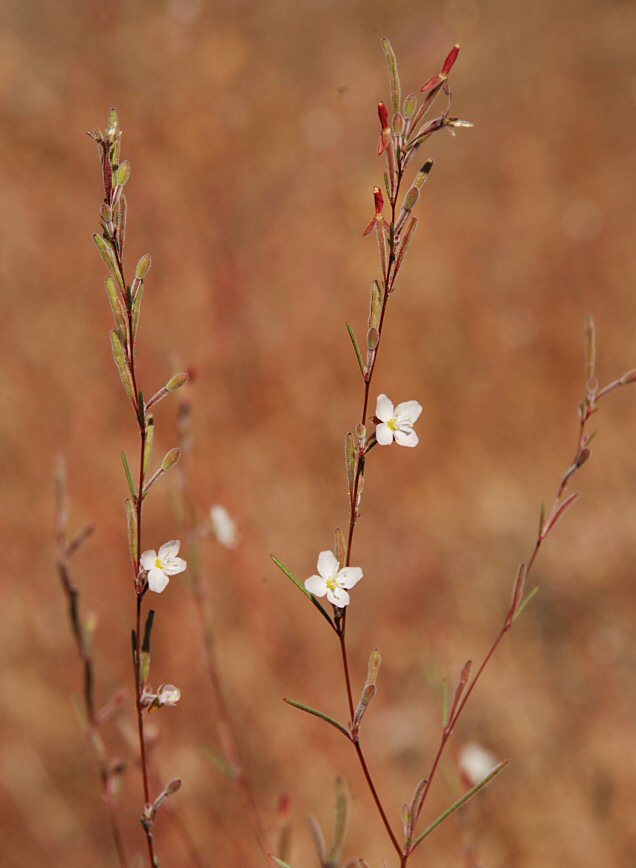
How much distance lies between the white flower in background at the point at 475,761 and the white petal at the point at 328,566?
0.85 m

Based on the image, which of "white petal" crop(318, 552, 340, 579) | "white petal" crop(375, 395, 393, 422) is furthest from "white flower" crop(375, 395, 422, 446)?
"white petal" crop(318, 552, 340, 579)

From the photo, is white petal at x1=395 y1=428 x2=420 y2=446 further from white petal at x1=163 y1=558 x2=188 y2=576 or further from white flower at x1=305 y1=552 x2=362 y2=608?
white petal at x1=163 y1=558 x2=188 y2=576

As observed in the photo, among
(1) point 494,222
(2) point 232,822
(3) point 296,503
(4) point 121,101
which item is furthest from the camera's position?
(4) point 121,101

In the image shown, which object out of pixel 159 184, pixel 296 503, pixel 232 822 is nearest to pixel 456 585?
pixel 296 503

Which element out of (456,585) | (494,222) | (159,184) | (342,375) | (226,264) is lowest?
(456,585)

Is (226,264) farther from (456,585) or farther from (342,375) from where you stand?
(456,585)

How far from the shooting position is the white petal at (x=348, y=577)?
78 centimetres

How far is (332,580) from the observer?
2.63ft

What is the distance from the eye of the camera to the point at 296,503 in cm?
186

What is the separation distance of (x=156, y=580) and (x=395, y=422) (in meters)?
0.31

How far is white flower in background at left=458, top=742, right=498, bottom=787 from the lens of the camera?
149 centimetres

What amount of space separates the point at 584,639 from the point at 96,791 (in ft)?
3.67

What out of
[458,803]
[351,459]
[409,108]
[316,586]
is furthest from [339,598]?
[409,108]

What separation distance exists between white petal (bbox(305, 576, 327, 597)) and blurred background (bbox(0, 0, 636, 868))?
91 cm
